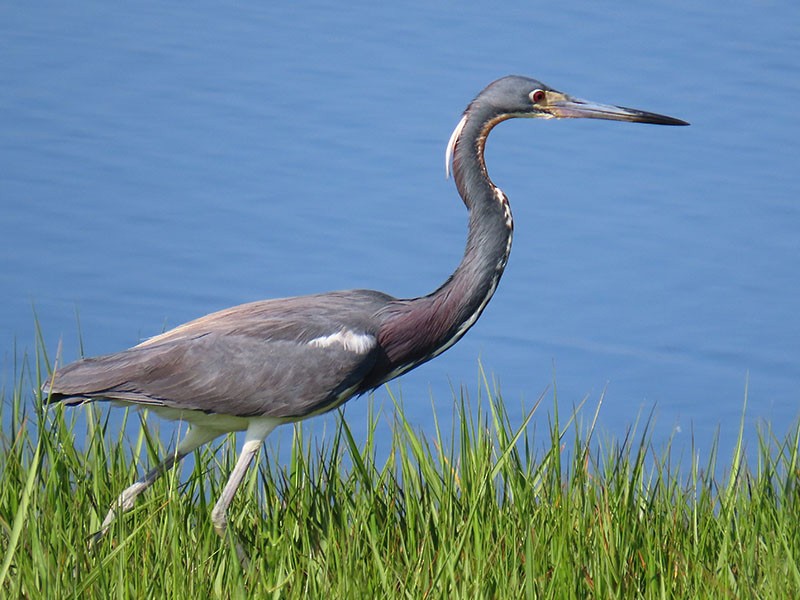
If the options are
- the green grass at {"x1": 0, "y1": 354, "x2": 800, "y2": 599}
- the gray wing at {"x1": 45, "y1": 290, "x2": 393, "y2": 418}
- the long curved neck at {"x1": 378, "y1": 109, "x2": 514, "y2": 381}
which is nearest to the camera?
the green grass at {"x1": 0, "y1": 354, "x2": 800, "y2": 599}

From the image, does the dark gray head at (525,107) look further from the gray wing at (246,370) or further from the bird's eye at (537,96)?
the gray wing at (246,370)

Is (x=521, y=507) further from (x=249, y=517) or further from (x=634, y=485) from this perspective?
(x=249, y=517)

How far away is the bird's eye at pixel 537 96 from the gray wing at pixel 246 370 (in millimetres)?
945

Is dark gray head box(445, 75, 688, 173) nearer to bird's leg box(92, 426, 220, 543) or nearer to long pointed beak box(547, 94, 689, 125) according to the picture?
long pointed beak box(547, 94, 689, 125)

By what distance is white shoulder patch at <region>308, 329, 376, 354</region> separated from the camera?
388 cm

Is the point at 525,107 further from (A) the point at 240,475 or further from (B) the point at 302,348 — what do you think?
(A) the point at 240,475

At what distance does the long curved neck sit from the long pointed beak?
295mm

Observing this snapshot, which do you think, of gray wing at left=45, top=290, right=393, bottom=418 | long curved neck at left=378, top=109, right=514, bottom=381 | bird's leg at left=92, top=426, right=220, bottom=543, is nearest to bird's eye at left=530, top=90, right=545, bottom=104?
long curved neck at left=378, top=109, right=514, bottom=381

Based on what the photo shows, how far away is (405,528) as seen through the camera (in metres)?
3.67

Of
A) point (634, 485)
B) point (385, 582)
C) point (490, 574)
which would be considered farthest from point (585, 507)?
point (385, 582)

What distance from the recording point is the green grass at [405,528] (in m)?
3.08

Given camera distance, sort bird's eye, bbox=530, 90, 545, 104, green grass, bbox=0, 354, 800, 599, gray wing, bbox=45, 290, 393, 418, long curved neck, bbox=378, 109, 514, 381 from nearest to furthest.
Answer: green grass, bbox=0, 354, 800, 599 → gray wing, bbox=45, 290, 393, 418 → long curved neck, bbox=378, 109, 514, 381 → bird's eye, bbox=530, 90, 545, 104

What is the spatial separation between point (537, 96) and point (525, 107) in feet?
0.20

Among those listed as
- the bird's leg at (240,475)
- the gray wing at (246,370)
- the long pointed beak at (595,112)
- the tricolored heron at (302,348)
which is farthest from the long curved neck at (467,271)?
the bird's leg at (240,475)
